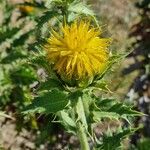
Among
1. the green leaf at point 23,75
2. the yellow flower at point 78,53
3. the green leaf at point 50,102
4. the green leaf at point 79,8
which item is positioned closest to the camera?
the yellow flower at point 78,53

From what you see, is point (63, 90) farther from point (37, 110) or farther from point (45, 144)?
point (45, 144)

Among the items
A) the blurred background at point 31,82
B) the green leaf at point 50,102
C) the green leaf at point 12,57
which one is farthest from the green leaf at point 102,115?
the green leaf at point 12,57

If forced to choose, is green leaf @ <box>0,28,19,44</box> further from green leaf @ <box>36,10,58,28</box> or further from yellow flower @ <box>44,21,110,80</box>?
yellow flower @ <box>44,21,110,80</box>

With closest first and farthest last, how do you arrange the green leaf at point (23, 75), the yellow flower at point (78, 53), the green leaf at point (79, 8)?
the yellow flower at point (78, 53) < the green leaf at point (79, 8) < the green leaf at point (23, 75)

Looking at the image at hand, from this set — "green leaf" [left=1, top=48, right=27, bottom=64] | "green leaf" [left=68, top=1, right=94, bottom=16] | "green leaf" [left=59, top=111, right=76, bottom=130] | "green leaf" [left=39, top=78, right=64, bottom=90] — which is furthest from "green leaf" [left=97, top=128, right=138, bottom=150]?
"green leaf" [left=1, top=48, right=27, bottom=64]

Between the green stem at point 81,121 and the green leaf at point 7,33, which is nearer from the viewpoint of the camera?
the green stem at point 81,121

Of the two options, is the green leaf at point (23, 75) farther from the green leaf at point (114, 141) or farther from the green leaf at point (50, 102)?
the green leaf at point (50, 102)

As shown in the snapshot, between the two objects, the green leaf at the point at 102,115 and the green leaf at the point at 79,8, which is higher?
the green leaf at the point at 79,8

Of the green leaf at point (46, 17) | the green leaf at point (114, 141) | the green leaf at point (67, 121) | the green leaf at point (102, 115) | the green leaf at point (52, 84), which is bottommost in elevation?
the green leaf at point (114, 141)
